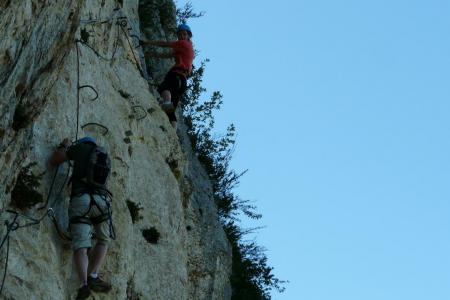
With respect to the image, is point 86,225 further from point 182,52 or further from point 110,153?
point 182,52

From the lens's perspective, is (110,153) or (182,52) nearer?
(110,153)

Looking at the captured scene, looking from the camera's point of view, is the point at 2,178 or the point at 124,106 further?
the point at 124,106

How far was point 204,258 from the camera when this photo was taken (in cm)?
1662

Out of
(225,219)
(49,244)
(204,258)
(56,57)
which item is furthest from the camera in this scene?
(225,219)

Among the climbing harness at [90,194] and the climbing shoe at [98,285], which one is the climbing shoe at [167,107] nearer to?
the climbing harness at [90,194]

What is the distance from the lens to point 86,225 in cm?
1101

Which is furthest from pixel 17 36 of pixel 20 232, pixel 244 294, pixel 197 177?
pixel 244 294

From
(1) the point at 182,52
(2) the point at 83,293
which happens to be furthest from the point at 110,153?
(1) the point at 182,52

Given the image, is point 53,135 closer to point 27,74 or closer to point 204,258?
point 27,74

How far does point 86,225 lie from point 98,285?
0.74 meters

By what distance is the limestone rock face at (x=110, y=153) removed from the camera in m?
8.91

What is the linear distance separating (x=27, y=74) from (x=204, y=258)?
851cm

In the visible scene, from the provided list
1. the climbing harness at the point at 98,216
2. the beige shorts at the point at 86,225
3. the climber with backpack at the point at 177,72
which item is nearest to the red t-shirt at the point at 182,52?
the climber with backpack at the point at 177,72

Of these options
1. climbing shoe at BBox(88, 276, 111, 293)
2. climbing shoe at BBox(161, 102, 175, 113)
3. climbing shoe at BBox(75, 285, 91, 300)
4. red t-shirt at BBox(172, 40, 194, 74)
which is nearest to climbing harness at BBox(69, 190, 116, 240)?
climbing shoe at BBox(88, 276, 111, 293)
